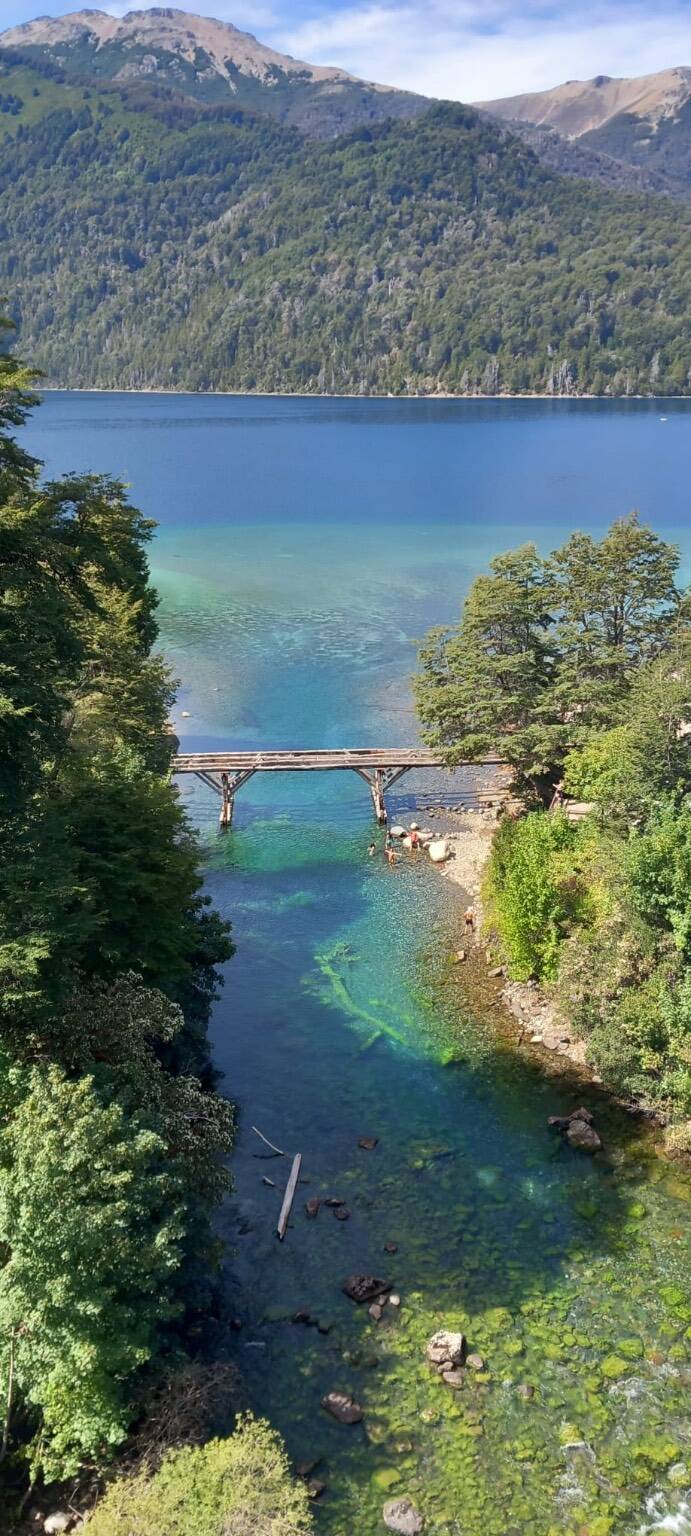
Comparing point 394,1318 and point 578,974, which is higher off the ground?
point 578,974

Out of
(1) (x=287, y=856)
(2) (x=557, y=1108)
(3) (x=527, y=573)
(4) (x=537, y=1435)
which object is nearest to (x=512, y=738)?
(3) (x=527, y=573)

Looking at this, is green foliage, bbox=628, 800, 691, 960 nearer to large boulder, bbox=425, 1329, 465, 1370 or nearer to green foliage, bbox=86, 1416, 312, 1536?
large boulder, bbox=425, 1329, 465, 1370

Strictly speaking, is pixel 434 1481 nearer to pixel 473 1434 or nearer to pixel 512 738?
pixel 473 1434

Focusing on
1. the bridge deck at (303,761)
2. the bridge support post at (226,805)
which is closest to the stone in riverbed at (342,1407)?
the bridge support post at (226,805)

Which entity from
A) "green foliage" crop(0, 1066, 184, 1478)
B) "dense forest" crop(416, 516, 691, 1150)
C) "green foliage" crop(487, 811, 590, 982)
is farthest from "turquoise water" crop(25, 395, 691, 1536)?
"green foliage" crop(0, 1066, 184, 1478)

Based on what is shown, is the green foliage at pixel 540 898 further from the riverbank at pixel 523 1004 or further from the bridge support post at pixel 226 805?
the bridge support post at pixel 226 805

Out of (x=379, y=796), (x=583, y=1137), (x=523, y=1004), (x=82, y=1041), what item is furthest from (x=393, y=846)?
(x=82, y=1041)
